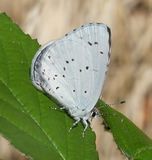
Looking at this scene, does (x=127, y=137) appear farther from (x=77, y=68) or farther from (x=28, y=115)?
(x=77, y=68)

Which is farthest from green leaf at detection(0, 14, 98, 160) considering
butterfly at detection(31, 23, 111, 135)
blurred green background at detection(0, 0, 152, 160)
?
blurred green background at detection(0, 0, 152, 160)

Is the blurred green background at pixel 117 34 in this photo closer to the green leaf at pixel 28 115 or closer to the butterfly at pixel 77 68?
the butterfly at pixel 77 68

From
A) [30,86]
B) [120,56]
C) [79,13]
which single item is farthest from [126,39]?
[30,86]

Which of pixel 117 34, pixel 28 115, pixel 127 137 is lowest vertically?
pixel 117 34

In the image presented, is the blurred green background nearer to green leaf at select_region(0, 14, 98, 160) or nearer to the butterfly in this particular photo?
the butterfly

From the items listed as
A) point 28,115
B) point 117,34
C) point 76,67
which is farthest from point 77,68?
point 117,34

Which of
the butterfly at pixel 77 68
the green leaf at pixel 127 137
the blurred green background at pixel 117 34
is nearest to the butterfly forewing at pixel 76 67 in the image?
the butterfly at pixel 77 68
